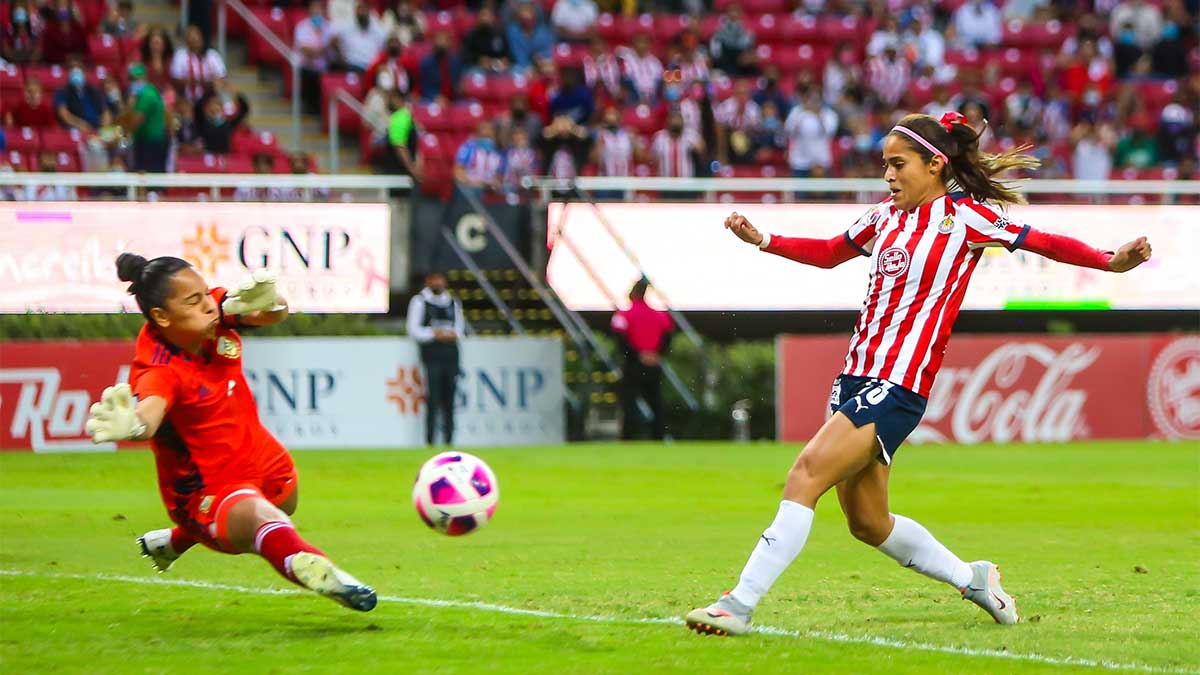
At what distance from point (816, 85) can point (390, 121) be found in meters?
7.80

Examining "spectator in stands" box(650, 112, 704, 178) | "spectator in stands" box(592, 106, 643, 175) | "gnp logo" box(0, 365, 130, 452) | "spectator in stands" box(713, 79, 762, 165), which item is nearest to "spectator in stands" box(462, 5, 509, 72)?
"spectator in stands" box(592, 106, 643, 175)

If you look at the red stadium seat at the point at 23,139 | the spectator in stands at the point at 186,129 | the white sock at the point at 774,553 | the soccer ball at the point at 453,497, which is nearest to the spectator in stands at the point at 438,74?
the spectator in stands at the point at 186,129

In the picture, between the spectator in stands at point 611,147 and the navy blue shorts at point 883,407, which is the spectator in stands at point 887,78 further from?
the navy blue shorts at point 883,407

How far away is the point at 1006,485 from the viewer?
1595 centimetres

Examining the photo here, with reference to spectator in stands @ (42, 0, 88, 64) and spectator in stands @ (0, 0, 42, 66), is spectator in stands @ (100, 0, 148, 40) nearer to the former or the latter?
spectator in stands @ (42, 0, 88, 64)

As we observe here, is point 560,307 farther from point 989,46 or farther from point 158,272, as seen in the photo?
point 158,272

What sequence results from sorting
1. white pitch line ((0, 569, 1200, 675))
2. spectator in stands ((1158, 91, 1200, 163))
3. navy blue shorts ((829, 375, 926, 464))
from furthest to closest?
spectator in stands ((1158, 91, 1200, 163)) → navy blue shorts ((829, 375, 926, 464)) → white pitch line ((0, 569, 1200, 675))

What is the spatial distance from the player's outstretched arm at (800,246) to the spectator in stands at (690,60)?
17.5 m

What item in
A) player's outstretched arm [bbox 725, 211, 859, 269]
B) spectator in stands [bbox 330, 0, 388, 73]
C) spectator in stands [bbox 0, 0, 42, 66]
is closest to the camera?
player's outstretched arm [bbox 725, 211, 859, 269]

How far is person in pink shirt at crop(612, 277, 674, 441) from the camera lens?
2097cm

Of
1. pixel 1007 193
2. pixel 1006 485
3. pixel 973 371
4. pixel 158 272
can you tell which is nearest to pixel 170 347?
pixel 158 272

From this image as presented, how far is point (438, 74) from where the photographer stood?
2416 centimetres

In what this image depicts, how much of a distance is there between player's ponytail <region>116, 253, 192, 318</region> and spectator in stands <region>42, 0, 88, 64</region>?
631 inches

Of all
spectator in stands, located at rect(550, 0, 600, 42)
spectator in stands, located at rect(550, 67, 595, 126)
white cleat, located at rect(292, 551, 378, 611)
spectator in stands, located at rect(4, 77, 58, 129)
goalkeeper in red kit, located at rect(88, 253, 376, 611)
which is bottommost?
white cleat, located at rect(292, 551, 378, 611)
